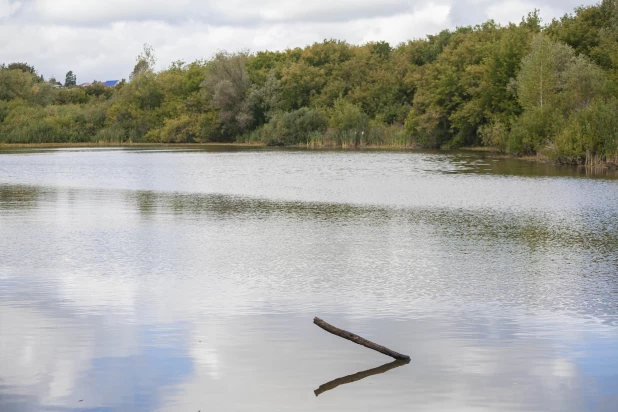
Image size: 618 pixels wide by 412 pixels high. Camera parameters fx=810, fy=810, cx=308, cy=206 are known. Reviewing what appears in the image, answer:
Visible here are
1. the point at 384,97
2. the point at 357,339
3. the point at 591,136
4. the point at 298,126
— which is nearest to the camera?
the point at 357,339

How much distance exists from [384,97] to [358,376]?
83.0 meters

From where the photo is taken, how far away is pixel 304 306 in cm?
1057

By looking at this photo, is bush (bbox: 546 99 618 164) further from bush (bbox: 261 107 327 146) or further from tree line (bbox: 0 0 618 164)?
bush (bbox: 261 107 327 146)

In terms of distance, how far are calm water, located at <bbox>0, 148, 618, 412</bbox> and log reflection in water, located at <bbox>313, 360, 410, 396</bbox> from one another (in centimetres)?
3

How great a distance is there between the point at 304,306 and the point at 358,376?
9.81 feet

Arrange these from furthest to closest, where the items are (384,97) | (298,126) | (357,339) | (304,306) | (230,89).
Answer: (230,89) → (384,97) → (298,126) → (304,306) → (357,339)

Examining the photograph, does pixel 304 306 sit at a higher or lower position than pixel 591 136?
lower

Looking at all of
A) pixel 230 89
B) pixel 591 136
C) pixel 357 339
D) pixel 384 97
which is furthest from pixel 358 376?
pixel 230 89

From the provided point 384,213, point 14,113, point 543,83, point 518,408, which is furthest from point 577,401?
point 14,113

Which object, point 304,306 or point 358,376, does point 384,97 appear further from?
point 358,376

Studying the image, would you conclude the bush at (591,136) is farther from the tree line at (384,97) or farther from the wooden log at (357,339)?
the wooden log at (357,339)

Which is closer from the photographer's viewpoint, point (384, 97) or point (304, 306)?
point (304, 306)

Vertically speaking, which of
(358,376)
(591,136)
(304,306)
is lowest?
(358,376)

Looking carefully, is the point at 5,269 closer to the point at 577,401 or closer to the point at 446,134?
the point at 577,401
